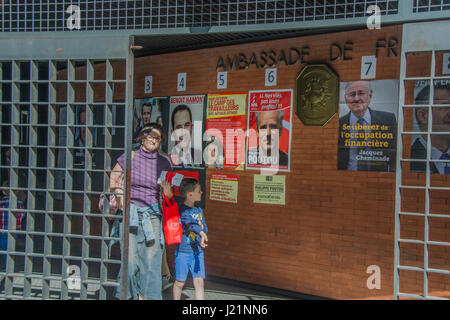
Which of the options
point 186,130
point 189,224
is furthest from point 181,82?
point 189,224

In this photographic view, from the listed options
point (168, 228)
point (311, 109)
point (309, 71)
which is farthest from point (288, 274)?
point (309, 71)

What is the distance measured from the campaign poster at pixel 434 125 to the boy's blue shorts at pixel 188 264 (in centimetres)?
267

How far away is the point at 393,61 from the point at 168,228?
10.9ft

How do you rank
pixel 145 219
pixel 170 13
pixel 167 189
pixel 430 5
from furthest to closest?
1. pixel 167 189
2. pixel 145 219
3. pixel 170 13
4. pixel 430 5

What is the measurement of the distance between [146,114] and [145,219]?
206 cm

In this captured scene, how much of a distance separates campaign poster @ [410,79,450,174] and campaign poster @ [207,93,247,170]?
2.20 m

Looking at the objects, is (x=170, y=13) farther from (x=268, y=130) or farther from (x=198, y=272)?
(x=198, y=272)

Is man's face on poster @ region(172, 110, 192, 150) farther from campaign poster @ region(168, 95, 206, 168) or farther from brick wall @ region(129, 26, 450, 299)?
brick wall @ region(129, 26, 450, 299)

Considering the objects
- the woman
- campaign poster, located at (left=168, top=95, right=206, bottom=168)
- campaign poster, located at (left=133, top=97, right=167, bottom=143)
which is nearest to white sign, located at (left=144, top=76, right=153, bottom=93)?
campaign poster, located at (left=133, top=97, right=167, bottom=143)

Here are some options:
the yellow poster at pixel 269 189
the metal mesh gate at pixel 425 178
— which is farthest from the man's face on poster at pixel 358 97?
the yellow poster at pixel 269 189

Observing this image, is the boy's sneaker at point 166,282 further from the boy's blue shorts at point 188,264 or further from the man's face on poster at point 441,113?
the man's face on poster at point 441,113

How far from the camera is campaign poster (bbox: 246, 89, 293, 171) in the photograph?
5.75 metres

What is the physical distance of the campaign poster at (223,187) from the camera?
6.11m

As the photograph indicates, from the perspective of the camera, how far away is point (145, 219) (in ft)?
17.4
